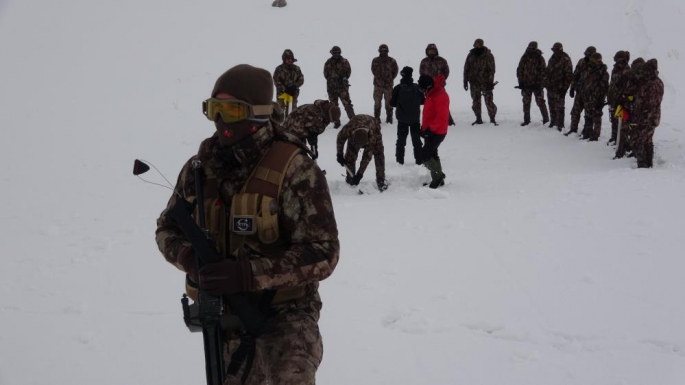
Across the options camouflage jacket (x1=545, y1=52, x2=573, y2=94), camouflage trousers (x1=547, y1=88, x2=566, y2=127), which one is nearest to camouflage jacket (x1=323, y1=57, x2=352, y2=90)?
camouflage jacket (x1=545, y1=52, x2=573, y2=94)

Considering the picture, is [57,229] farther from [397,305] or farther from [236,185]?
[236,185]

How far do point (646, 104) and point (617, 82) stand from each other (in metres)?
0.89

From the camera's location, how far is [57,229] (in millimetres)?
6566

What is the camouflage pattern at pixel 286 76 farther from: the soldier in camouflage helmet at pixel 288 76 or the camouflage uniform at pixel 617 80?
the camouflage uniform at pixel 617 80

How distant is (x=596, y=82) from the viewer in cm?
1096

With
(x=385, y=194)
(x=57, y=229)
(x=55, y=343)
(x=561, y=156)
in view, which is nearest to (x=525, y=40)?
(x=561, y=156)

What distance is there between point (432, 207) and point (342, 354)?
389cm

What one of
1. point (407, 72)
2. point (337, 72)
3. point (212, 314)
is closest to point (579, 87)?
point (407, 72)

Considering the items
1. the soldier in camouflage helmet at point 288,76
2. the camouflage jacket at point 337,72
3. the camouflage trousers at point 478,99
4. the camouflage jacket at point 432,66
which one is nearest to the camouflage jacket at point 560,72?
the camouflage trousers at point 478,99

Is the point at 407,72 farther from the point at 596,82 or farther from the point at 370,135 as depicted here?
the point at 596,82

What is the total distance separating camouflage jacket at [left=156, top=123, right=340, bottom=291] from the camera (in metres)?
2.11

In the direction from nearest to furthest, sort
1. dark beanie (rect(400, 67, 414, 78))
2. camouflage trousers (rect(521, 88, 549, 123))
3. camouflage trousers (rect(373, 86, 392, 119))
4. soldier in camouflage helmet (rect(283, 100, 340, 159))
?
soldier in camouflage helmet (rect(283, 100, 340, 159)) < dark beanie (rect(400, 67, 414, 78)) < camouflage trousers (rect(521, 88, 549, 123)) < camouflage trousers (rect(373, 86, 392, 119))

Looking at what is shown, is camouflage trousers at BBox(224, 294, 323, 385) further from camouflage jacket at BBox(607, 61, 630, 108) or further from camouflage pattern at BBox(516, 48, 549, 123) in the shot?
camouflage pattern at BBox(516, 48, 549, 123)

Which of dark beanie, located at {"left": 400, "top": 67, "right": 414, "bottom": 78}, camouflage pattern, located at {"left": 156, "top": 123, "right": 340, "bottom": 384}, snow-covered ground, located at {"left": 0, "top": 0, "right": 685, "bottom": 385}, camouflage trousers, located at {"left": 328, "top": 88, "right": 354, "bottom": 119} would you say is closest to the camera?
camouflage pattern, located at {"left": 156, "top": 123, "right": 340, "bottom": 384}
